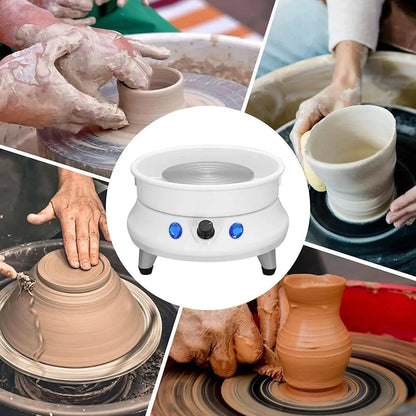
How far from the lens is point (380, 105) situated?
5.97 feet

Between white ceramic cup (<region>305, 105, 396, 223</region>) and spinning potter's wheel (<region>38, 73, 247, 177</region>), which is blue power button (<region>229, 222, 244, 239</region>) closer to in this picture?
white ceramic cup (<region>305, 105, 396, 223</region>)

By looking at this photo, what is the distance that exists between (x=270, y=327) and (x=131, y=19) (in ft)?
3.96

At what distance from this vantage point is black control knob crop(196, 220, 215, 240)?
1.53 m

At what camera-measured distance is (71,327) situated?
1.82 meters

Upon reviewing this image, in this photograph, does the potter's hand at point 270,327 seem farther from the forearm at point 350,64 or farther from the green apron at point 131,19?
the green apron at point 131,19

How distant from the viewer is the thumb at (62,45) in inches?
70.0

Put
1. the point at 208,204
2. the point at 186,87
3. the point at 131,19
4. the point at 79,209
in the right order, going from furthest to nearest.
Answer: the point at 131,19
the point at 186,87
the point at 79,209
the point at 208,204

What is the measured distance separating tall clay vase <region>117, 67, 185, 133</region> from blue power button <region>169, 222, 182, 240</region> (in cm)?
49

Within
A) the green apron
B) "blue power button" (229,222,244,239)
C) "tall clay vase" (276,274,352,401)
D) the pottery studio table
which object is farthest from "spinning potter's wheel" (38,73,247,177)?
"tall clay vase" (276,274,352,401)

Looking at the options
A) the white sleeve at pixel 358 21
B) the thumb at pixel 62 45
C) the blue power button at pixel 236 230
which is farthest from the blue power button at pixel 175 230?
the white sleeve at pixel 358 21

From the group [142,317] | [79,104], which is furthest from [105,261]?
[79,104]

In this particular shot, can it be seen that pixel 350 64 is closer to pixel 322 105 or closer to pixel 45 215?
pixel 322 105

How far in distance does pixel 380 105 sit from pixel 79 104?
0.78m

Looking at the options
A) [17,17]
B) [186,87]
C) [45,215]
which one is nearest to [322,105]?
[186,87]
